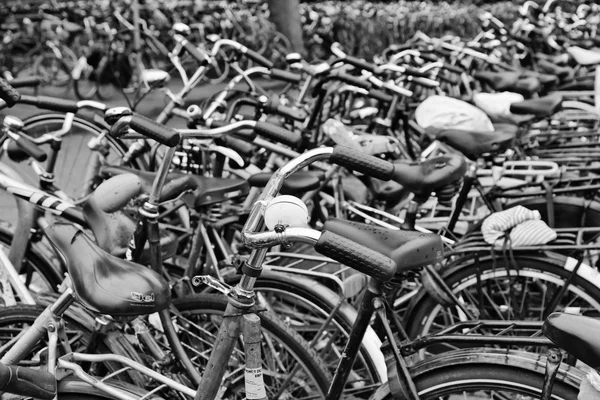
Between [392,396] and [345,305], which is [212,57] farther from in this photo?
[392,396]

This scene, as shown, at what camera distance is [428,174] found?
8.56 feet

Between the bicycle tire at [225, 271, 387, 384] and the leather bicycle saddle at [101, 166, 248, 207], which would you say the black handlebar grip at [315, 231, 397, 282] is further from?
the leather bicycle saddle at [101, 166, 248, 207]

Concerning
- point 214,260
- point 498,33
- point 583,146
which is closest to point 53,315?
point 214,260

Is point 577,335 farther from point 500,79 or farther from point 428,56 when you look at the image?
point 428,56

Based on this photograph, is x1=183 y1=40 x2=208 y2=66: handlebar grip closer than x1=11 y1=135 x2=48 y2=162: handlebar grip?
No

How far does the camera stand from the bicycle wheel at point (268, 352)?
2.51 m

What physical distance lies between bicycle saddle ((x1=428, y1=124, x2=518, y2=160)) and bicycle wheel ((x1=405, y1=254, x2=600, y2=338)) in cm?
64

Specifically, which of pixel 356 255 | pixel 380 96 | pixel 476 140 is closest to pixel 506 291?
pixel 476 140

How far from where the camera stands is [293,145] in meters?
2.95

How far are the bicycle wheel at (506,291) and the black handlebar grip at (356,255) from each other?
1.30m

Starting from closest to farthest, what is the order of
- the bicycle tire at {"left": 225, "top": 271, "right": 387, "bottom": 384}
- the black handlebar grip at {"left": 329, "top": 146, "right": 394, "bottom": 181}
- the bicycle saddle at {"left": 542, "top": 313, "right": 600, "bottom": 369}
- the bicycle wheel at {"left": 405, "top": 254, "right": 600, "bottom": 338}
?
the bicycle saddle at {"left": 542, "top": 313, "right": 600, "bottom": 369} → the black handlebar grip at {"left": 329, "top": 146, "right": 394, "bottom": 181} → the bicycle tire at {"left": 225, "top": 271, "right": 387, "bottom": 384} → the bicycle wheel at {"left": 405, "top": 254, "right": 600, "bottom": 338}

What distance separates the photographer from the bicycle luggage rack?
6.17ft

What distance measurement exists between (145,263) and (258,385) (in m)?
0.88

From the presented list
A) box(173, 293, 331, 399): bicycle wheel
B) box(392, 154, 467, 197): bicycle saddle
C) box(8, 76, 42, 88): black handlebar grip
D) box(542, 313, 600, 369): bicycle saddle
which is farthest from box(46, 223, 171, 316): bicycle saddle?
box(8, 76, 42, 88): black handlebar grip
